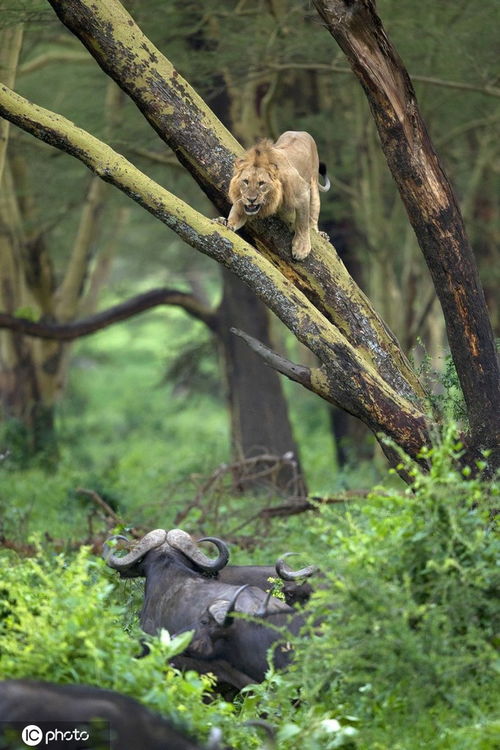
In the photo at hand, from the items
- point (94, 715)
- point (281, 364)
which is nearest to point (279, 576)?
point (281, 364)

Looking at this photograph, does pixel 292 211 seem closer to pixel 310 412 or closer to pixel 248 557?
pixel 248 557

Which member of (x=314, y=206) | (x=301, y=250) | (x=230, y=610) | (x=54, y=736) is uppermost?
(x=314, y=206)

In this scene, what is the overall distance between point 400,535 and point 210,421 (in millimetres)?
24510

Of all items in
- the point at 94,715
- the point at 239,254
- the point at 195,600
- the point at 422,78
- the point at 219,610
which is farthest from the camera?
the point at 422,78

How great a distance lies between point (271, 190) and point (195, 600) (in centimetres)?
273

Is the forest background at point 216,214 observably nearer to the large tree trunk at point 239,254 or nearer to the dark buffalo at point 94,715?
the large tree trunk at point 239,254

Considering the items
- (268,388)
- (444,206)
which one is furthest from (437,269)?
(268,388)

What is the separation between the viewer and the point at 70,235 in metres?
A: 21.4

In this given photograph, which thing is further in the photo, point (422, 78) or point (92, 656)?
point (422, 78)

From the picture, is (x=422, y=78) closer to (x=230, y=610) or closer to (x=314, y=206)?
(x=314, y=206)

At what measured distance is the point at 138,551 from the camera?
25.1 ft

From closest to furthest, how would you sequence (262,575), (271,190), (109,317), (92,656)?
1. (92,656)
2. (271,190)
3. (262,575)
4. (109,317)

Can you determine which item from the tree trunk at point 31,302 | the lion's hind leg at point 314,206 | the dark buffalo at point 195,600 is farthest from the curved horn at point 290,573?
the tree trunk at point 31,302

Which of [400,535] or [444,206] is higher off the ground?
[444,206]
